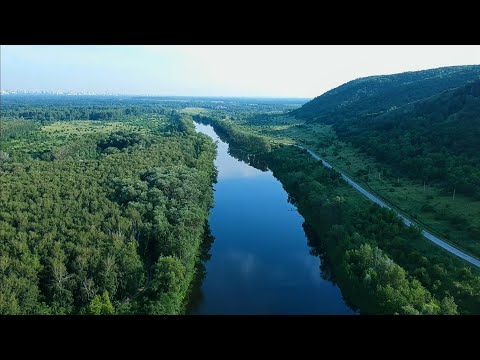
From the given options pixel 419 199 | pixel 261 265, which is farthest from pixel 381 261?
pixel 419 199

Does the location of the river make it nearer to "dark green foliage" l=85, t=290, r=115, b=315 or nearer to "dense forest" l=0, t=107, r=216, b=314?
"dense forest" l=0, t=107, r=216, b=314

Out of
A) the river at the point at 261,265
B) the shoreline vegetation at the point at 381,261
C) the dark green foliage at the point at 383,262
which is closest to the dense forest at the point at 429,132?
the shoreline vegetation at the point at 381,261

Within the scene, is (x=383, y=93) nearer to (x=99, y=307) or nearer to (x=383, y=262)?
(x=383, y=262)

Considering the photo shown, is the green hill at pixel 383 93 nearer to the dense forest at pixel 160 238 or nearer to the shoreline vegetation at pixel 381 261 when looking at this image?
the dense forest at pixel 160 238

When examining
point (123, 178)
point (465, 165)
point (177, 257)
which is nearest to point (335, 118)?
point (465, 165)

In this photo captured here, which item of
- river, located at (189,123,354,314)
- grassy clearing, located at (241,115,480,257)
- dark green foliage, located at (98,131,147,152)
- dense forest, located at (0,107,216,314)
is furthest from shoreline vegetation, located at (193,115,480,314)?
dark green foliage, located at (98,131,147,152)
